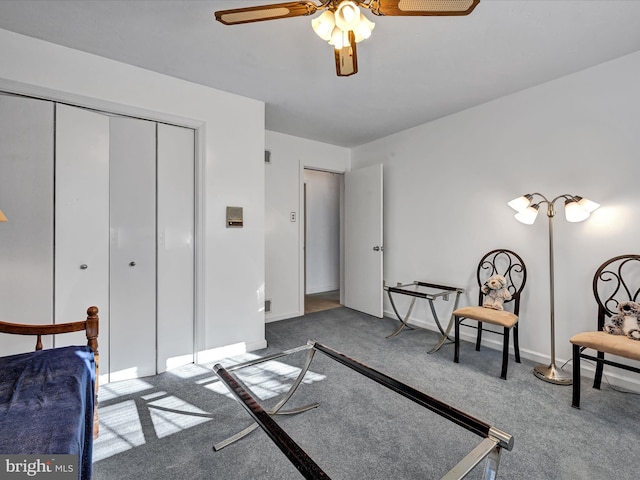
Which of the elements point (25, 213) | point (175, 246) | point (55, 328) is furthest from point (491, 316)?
point (25, 213)

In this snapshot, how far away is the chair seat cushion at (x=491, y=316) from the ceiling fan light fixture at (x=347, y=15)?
2.38 m

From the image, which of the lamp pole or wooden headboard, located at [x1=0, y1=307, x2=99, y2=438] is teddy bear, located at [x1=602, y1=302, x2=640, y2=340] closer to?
the lamp pole

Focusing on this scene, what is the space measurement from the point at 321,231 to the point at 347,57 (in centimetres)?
454

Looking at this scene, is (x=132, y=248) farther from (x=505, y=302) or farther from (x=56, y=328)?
(x=505, y=302)

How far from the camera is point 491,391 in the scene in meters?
2.29

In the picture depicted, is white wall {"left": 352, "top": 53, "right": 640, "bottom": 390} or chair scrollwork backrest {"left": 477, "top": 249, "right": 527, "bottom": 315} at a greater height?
white wall {"left": 352, "top": 53, "right": 640, "bottom": 390}

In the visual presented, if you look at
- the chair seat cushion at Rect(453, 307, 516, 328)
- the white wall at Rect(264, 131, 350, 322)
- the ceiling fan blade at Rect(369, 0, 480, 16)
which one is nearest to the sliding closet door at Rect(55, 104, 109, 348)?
the white wall at Rect(264, 131, 350, 322)

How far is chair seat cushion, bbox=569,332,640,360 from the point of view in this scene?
1871mm

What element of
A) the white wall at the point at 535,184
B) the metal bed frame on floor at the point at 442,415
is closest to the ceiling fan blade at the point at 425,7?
the metal bed frame on floor at the point at 442,415

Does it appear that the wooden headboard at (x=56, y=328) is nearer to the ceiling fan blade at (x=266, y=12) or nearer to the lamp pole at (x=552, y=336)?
the ceiling fan blade at (x=266, y=12)

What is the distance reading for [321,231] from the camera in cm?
609

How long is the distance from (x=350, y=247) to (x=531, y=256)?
92.2 inches

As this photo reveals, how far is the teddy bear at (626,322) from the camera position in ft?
6.75

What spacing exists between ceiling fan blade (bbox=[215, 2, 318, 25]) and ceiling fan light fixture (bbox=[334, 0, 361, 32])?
0.13 metres
